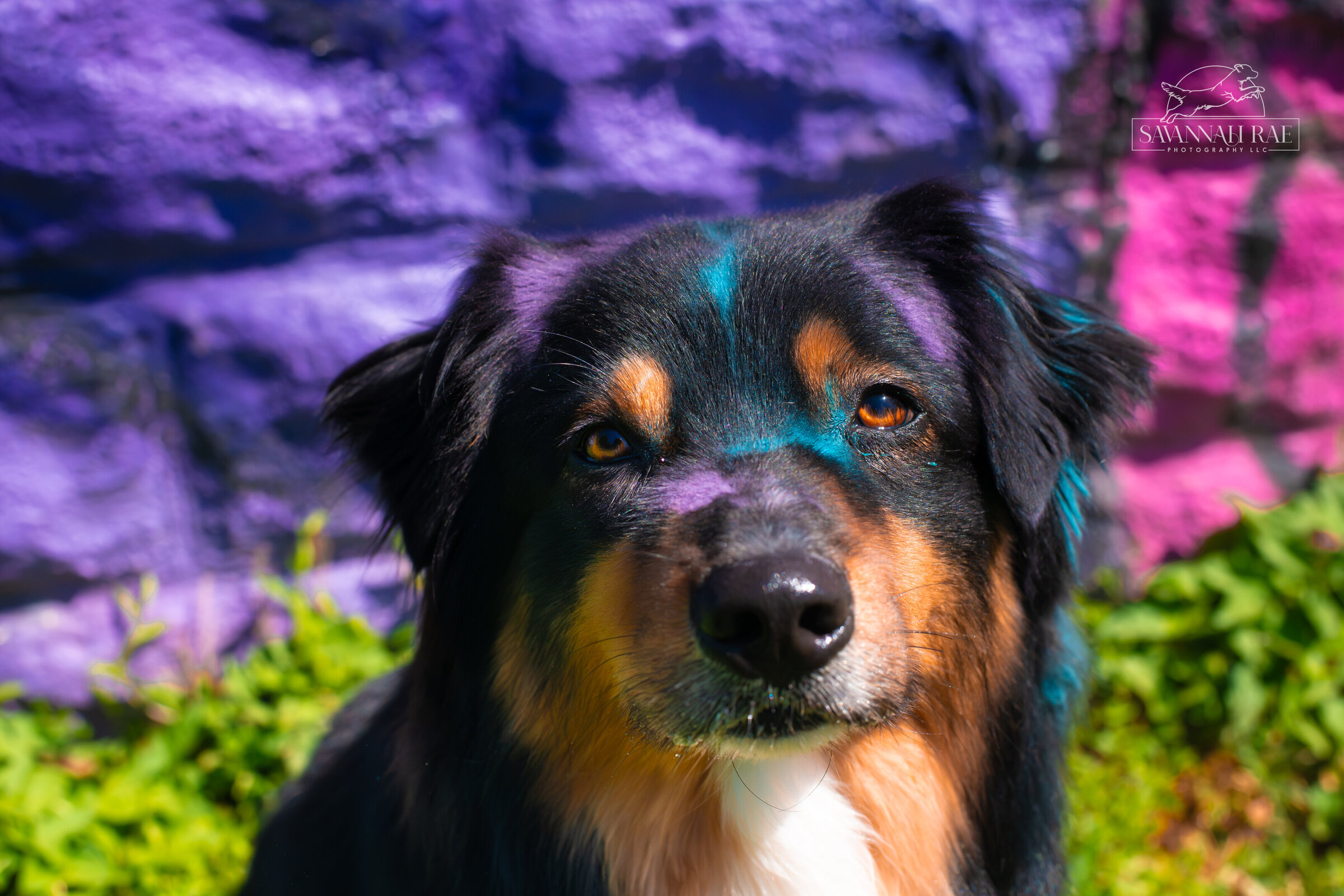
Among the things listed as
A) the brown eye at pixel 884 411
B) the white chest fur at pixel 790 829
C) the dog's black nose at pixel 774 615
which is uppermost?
the brown eye at pixel 884 411

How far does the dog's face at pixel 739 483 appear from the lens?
1.71m

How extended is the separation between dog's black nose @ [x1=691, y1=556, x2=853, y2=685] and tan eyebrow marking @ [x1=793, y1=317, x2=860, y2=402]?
45 cm

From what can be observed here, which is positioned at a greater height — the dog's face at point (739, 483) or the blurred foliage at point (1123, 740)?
the dog's face at point (739, 483)

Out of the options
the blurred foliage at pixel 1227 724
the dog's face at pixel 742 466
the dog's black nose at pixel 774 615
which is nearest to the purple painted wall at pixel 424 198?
the blurred foliage at pixel 1227 724

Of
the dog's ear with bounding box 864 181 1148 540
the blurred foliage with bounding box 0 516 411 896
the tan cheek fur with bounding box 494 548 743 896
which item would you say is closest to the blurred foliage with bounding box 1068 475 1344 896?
the dog's ear with bounding box 864 181 1148 540

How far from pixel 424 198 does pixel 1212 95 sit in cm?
317

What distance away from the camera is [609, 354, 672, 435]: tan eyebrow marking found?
1.93m

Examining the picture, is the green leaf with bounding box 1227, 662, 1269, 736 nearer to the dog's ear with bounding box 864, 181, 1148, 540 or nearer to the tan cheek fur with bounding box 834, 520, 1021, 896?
the dog's ear with bounding box 864, 181, 1148, 540

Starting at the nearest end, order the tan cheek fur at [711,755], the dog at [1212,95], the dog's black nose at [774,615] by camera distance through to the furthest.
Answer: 1. the dog's black nose at [774,615]
2. the tan cheek fur at [711,755]
3. the dog at [1212,95]

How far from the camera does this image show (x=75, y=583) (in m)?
3.52

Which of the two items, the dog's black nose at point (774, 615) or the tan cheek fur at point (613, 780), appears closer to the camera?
the dog's black nose at point (774, 615)

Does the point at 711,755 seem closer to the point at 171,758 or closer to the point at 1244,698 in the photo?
the point at 171,758

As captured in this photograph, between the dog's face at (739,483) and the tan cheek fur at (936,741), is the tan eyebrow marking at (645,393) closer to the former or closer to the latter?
the dog's face at (739,483)

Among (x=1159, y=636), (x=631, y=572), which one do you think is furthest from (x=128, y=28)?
(x=1159, y=636)
